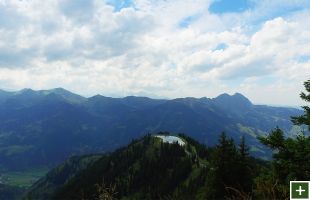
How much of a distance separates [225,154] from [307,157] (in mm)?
29454

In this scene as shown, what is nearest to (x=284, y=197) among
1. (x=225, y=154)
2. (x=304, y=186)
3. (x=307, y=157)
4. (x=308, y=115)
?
(x=304, y=186)

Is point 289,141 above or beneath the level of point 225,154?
above

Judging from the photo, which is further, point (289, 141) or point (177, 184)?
point (177, 184)

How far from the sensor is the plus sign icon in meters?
7.44

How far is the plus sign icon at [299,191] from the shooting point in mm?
7441

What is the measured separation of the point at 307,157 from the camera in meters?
16.2

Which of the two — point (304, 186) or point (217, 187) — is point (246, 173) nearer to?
point (217, 187)

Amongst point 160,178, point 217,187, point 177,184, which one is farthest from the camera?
point 160,178

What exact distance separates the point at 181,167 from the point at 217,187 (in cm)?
14848

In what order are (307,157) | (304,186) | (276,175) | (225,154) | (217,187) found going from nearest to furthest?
(304,186) < (307,157) < (276,175) < (217,187) < (225,154)

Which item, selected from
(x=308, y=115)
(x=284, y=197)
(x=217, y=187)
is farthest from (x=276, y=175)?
(x=217, y=187)

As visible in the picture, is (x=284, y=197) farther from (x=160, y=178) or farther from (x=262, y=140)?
(x=160, y=178)

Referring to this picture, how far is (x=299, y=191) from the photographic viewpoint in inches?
297

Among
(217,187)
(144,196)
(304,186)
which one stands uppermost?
(304,186)
